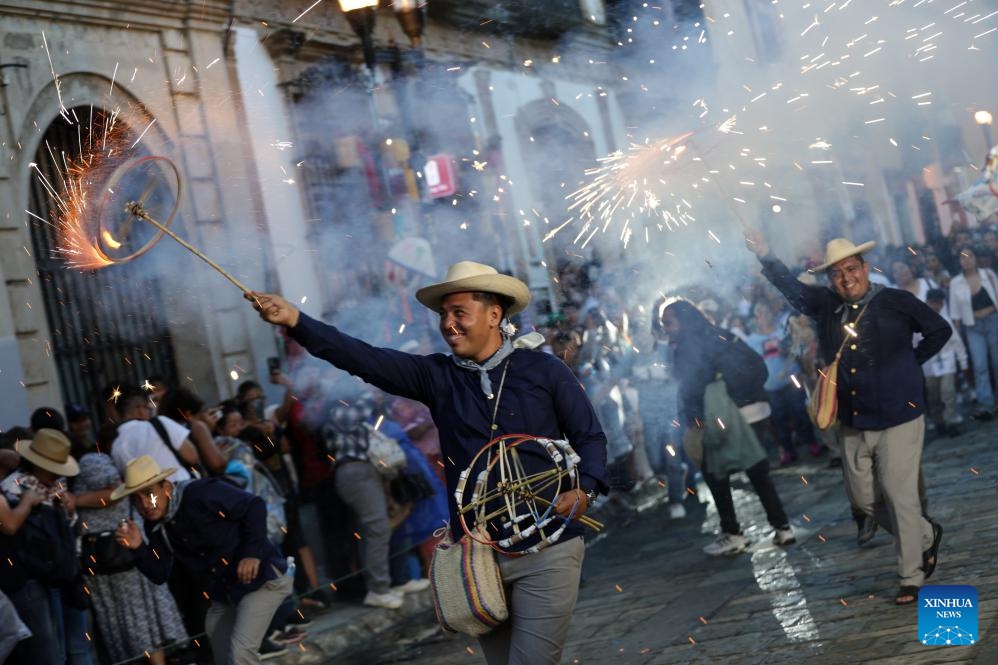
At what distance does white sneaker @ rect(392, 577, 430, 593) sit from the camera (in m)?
9.09

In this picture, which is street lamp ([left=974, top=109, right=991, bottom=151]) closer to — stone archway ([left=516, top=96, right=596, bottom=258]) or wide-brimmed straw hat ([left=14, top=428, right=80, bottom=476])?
stone archway ([left=516, top=96, right=596, bottom=258])

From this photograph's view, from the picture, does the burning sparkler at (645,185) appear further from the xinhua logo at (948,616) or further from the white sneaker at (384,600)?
the white sneaker at (384,600)

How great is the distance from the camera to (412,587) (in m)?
9.14

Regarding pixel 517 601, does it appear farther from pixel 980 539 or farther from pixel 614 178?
pixel 614 178

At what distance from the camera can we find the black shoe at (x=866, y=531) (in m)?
7.61

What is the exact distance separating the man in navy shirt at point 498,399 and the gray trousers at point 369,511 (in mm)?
4368

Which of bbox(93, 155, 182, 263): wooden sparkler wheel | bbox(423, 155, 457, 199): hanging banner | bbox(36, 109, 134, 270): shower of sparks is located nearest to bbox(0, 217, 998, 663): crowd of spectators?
bbox(36, 109, 134, 270): shower of sparks

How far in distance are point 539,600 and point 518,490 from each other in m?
0.36

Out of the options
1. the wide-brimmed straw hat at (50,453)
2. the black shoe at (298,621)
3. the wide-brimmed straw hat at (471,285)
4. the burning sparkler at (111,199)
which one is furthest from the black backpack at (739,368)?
the wide-brimmed straw hat at (471,285)

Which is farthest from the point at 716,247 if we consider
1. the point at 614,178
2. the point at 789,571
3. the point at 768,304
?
the point at 789,571

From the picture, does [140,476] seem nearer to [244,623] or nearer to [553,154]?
[244,623]

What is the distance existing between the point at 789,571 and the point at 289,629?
306 cm

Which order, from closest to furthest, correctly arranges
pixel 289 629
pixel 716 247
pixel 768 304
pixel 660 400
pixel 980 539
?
1. pixel 980 539
2. pixel 289 629
3. pixel 660 400
4. pixel 768 304
5. pixel 716 247

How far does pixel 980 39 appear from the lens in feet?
50.1
